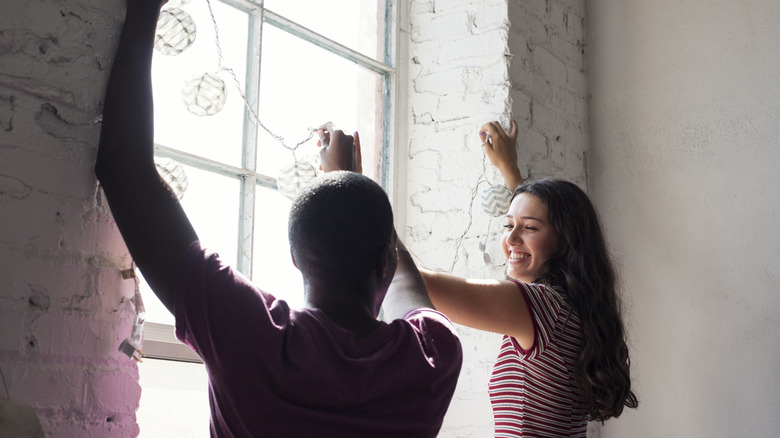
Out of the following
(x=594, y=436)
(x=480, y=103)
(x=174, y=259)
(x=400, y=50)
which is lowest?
(x=594, y=436)

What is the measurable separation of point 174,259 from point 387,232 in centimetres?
26

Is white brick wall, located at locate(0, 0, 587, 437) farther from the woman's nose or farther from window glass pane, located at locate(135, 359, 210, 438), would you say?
the woman's nose

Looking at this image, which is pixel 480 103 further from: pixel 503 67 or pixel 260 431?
pixel 260 431

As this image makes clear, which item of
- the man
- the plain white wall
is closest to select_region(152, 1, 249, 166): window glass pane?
the man

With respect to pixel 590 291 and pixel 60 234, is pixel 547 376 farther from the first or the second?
pixel 60 234

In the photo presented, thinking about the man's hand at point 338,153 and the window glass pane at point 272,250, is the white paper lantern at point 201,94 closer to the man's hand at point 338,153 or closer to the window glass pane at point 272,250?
the man's hand at point 338,153

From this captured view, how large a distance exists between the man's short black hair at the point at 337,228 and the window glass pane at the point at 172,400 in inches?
25.7

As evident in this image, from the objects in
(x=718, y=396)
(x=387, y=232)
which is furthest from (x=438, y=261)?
(x=387, y=232)

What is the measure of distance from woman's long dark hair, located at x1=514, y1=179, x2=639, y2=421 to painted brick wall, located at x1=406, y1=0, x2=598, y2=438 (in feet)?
1.33

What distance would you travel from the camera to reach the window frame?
1.58 m

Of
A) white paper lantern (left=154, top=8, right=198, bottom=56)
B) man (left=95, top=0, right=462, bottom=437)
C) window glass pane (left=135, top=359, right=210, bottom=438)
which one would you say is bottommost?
window glass pane (left=135, top=359, right=210, bottom=438)

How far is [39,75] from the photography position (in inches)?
44.3

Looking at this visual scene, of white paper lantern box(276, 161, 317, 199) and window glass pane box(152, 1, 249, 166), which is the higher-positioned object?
window glass pane box(152, 1, 249, 166)

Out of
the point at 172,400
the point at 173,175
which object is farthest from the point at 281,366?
the point at 172,400
